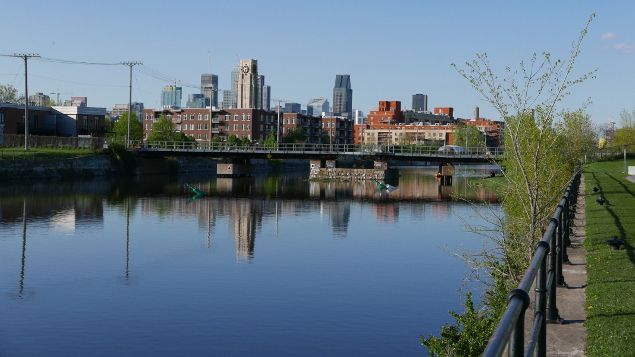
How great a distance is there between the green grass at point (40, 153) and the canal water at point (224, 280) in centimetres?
3374

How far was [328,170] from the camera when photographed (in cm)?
11762

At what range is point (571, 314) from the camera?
1252 centimetres

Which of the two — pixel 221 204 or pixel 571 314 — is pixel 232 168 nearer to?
pixel 221 204

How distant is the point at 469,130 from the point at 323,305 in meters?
177

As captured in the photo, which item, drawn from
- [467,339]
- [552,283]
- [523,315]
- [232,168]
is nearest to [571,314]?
[552,283]

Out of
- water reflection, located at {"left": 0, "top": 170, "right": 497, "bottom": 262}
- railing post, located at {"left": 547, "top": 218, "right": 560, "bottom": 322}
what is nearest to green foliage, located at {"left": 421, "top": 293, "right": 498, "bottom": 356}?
railing post, located at {"left": 547, "top": 218, "right": 560, "bottom": 322}

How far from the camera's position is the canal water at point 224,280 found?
21453 mm

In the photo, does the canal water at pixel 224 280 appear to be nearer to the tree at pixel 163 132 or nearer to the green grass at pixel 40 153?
the green grass at pixel 40 153

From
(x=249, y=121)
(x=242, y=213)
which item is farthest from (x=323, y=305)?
(x=249, y=121)

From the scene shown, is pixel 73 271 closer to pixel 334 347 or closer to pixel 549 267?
pixel 334 347

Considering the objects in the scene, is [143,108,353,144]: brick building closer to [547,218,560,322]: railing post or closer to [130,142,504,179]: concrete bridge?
[130,142,504,179]: concrete bridge

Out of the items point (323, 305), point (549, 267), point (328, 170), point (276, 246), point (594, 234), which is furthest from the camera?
point (328, 170)

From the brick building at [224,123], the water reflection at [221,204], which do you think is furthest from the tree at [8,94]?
the water reflection at [221,204]

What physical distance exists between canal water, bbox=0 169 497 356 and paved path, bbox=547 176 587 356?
4905mm
